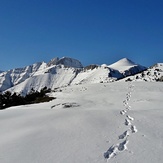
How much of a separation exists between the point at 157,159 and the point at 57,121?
5894 millimetres

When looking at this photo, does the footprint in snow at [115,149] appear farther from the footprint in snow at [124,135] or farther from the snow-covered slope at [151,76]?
the snow-covered slope at [151,76]

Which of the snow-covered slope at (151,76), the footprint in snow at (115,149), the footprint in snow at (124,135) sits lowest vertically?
the footprint in snow at (115,149)

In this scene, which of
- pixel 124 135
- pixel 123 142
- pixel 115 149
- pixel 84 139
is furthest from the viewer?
pixel 124 135

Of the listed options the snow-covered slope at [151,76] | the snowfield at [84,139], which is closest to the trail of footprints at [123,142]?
the snowfield at [84,139]

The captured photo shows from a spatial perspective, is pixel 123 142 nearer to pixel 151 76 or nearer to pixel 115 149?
pixel 115 149

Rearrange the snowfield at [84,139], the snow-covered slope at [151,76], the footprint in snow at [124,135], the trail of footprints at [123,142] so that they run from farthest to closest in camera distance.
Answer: the snow-covered slope at [151,76]
the footprint in snow at [124,135]
the trail of footprints at [123,142]
the snowfield at [84,139]

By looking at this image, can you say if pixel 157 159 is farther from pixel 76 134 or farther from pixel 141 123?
pixel 141 123

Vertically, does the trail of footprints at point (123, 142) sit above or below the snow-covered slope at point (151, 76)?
below

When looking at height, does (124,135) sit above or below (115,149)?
above

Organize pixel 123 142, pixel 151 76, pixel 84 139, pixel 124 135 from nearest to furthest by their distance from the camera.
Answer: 1. pixel 123 142
2. pixel 84 139
3. pixel 124 135
4. pixel 151 76

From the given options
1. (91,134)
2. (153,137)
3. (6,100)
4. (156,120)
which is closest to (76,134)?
(91,134)

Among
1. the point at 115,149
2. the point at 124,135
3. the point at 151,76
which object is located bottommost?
the point at 115,149

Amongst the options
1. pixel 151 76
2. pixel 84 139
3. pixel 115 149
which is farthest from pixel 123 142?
pixel 151 76

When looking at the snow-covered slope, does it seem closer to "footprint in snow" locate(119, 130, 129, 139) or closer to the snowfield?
the snowfield
